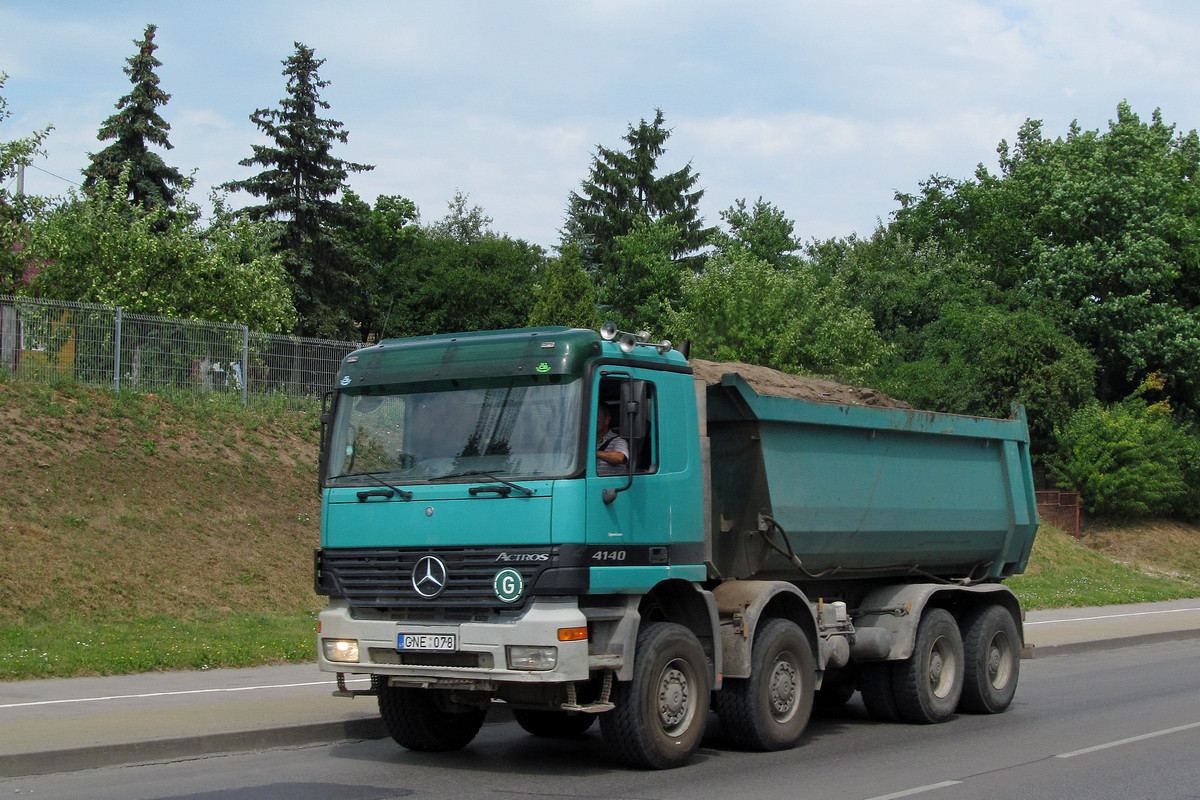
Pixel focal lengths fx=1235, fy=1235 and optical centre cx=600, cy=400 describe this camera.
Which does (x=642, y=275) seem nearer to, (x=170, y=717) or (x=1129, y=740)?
(x=1129, y=740)

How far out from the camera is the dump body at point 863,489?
376 inches

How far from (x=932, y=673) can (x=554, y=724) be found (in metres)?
3.63

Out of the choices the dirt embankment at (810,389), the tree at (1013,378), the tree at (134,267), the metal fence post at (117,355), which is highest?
the tree at (134,267)

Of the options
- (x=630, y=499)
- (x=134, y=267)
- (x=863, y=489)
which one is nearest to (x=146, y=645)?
(x=630, y=499)

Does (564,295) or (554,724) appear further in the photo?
(564,295)

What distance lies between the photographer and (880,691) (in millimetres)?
11273

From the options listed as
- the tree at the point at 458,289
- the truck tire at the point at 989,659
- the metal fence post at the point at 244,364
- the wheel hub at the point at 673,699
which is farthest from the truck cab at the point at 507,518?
the tree at the point at 458,289

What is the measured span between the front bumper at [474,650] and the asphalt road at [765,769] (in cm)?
70

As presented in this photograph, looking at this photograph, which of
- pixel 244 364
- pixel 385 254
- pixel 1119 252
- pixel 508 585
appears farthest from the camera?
pixel 385 254

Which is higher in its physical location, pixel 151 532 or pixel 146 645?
pixel 151 532

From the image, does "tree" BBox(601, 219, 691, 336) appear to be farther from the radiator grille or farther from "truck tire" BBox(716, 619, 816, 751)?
the radiator grille

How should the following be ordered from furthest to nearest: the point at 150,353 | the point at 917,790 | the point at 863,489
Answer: the point at 150,353 → the point at 863,489 → the point at 917,790

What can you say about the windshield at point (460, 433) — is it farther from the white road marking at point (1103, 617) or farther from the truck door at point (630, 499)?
the white road marking at point (1103, 617)

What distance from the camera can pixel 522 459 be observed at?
8195mm
